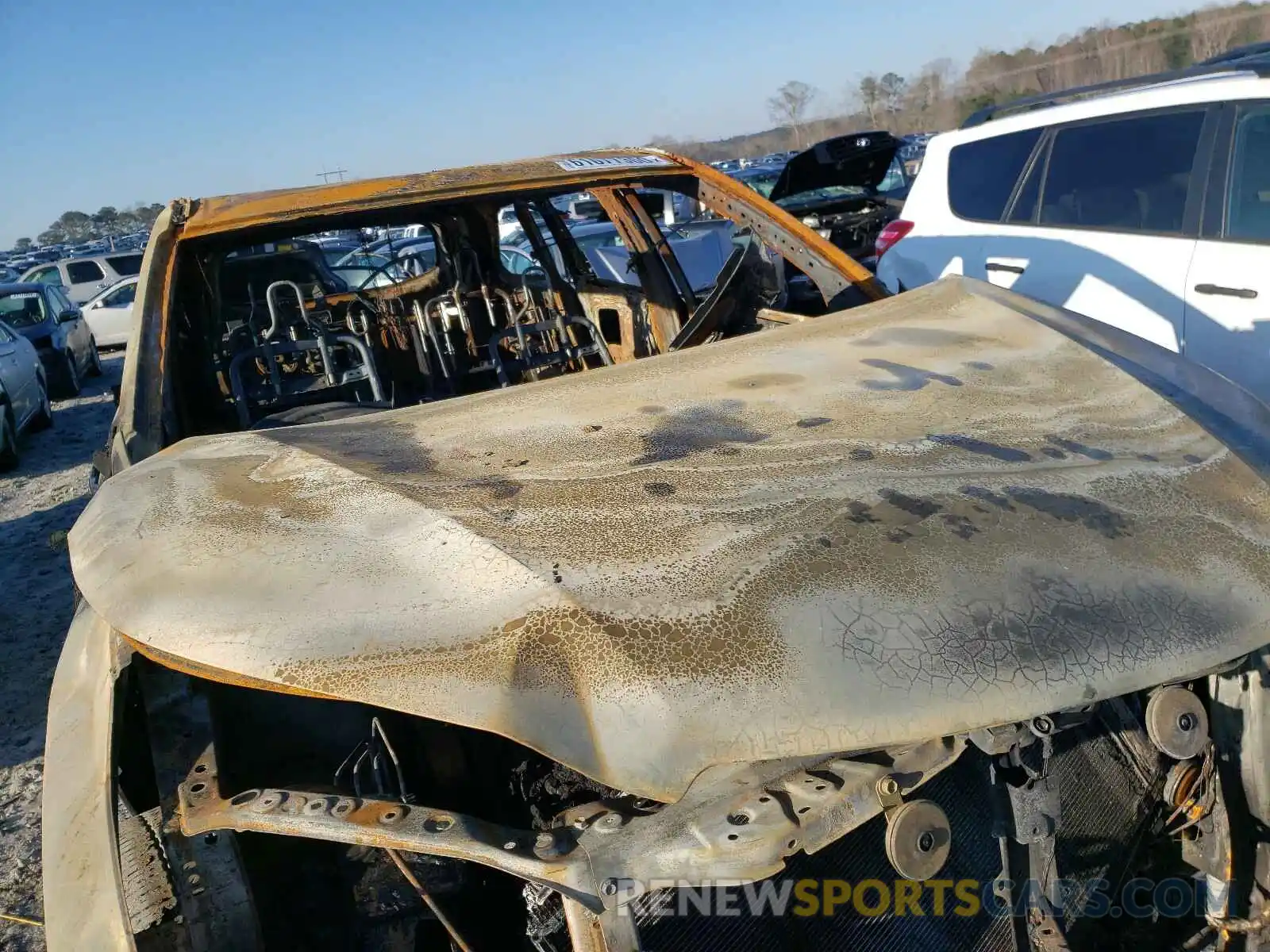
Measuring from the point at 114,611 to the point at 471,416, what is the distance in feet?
2.66

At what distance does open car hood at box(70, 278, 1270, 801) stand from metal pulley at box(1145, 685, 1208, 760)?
13 cm

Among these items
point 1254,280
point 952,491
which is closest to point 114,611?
point 952,491

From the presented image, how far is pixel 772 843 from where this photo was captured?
1.11m

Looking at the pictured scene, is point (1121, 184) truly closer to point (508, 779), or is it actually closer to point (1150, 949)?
point (1150, 949)

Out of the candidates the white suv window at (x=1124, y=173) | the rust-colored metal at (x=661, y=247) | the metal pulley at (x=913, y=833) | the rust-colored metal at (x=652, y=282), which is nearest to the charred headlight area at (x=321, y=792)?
the metal pulley at (x=913, y=833)

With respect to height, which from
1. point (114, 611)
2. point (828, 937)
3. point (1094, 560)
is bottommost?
point (828, 937)

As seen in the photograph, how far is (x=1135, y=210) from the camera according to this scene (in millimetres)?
4121

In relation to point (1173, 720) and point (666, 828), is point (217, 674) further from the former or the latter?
point (1173, 720)

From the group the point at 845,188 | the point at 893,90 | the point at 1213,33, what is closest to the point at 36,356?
the point at 845,188

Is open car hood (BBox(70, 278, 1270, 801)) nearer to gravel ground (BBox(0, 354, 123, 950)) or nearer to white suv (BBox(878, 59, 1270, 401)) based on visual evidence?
gravel ground (BBox(0, 354, 123, 950))

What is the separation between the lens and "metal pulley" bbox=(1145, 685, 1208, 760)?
4.54ft

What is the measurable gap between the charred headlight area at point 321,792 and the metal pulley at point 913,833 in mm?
458

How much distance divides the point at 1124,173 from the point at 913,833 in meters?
4.05

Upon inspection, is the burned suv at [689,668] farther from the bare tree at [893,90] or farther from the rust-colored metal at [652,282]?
the bare tree at [893,90]
